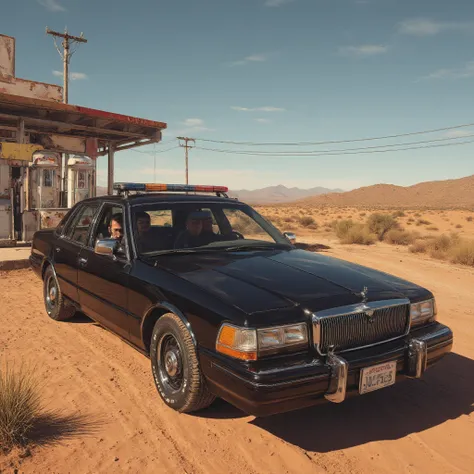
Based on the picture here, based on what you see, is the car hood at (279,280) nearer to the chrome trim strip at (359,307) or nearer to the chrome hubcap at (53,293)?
the chrome trim strip at (359,307)

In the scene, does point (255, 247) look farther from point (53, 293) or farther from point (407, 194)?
point (407, 194)

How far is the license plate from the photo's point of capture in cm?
287

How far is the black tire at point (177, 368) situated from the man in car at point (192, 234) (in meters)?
0.91

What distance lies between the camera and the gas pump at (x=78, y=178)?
13.9 metres

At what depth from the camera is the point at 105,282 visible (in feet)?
14.0

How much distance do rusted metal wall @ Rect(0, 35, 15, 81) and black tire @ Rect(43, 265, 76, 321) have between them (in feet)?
48.4

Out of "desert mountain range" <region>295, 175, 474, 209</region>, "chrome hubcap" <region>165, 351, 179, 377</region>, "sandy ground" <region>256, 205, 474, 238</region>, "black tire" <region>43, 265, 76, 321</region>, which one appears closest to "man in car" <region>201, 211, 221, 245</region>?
"chrome hubcap" <region>165, 351, 179, 377</region>

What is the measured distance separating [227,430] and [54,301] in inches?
138

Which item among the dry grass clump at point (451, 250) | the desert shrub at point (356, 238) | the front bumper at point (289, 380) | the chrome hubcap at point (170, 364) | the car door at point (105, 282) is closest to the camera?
the front bumper at point (289, 380)

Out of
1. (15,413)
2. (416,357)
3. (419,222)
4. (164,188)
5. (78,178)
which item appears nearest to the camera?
Answer: (15,413)

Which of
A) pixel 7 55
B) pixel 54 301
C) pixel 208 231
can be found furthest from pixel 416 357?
pixel 7 55

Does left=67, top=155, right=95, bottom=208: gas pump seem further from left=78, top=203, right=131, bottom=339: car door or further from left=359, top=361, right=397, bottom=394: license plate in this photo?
left=359, top=361, right=397, bottom=394: license plate

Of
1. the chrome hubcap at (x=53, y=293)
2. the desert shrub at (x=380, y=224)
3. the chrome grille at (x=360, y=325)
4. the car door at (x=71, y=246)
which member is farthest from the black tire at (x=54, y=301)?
the desert shrub at (x=380, y=224)

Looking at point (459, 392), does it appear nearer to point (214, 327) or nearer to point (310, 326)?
point (310, 326)
